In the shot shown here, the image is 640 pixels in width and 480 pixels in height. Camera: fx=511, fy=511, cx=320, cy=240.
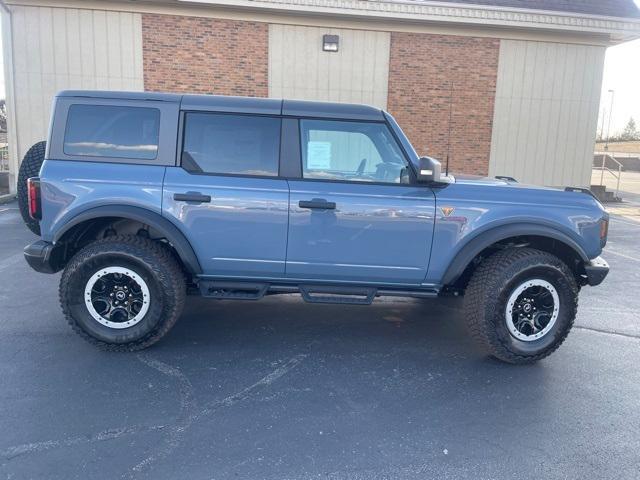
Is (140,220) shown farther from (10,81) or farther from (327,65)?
(10,81)

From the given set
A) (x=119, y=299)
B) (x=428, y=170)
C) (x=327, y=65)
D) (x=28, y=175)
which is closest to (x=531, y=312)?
(x=428, y=170)

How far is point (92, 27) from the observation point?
1237 cm

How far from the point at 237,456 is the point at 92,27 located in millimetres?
12525

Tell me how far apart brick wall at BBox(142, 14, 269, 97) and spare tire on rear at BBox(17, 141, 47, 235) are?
28.8ft

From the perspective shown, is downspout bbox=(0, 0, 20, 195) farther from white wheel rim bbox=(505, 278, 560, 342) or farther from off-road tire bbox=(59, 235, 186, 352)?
white wheel rim bbox=(505, 278, 560, 342)

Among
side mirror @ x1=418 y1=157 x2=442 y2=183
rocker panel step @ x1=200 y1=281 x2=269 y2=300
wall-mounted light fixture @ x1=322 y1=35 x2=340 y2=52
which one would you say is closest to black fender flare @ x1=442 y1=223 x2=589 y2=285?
side mirror @ x1=418 y1=157 x2=442 y2=183

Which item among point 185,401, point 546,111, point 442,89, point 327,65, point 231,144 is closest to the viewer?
point 185,401

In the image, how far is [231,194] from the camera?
4008mm

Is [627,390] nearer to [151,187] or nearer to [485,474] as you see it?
[485,474]

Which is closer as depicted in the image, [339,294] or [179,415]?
[179,415]

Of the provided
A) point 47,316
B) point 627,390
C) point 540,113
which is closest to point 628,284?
point 627,390

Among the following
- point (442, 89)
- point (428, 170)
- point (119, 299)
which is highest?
point (442, 89)

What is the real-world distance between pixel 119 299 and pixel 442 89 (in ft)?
38.1

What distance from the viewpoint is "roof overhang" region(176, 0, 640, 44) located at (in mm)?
12234
